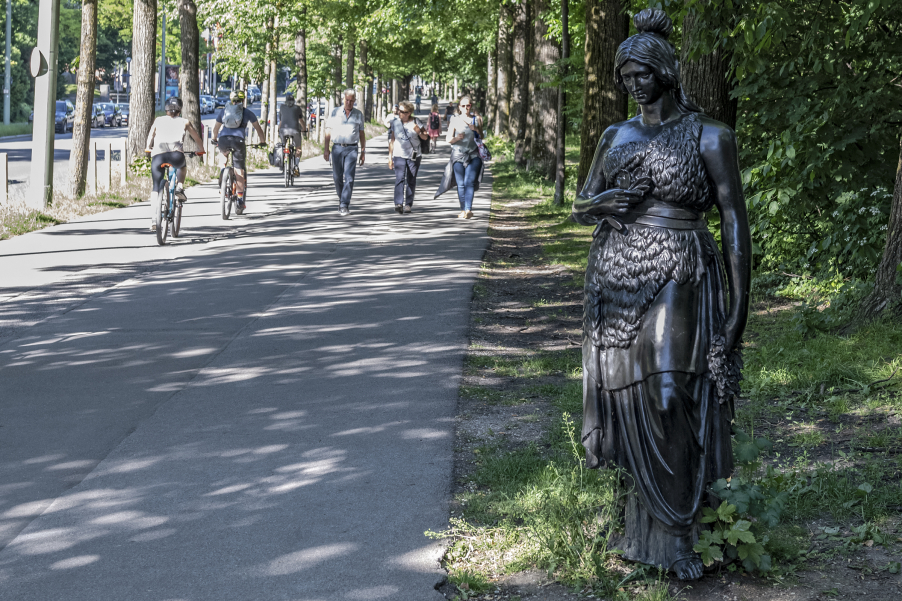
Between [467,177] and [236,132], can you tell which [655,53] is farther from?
[236,132]

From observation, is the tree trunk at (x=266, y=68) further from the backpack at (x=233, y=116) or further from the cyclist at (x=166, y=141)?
the cyclist at (x=166, y=141)

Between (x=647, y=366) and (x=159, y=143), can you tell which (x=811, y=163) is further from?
(x=159, y=143)

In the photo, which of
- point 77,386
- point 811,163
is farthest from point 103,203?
point 811,163

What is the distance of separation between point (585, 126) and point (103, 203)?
8.49 m

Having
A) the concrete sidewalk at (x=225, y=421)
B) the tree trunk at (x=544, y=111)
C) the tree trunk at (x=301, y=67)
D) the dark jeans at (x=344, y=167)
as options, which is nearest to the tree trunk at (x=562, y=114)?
the dark jeans at (x=344, y=167)

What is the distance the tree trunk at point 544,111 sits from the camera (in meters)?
23.8

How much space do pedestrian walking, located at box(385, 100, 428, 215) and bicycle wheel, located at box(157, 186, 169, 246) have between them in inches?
194

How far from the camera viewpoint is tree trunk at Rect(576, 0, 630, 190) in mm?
15203

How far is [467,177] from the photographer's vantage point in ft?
56.4

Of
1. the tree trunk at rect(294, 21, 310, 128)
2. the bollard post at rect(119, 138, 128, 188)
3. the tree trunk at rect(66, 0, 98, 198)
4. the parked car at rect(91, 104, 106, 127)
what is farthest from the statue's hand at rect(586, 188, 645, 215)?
the parked car at rect(91, 104, 106, 127)

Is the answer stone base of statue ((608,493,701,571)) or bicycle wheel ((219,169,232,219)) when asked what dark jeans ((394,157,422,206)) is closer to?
bicycle wheel ((219,169,232,219))

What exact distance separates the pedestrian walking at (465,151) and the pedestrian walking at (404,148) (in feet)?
2.15

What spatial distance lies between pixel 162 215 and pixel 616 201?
10638 millimetres

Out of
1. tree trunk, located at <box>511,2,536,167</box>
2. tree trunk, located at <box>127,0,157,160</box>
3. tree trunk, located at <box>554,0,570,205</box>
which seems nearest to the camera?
tree trunk, located at <box>554,0,570,205</box>
